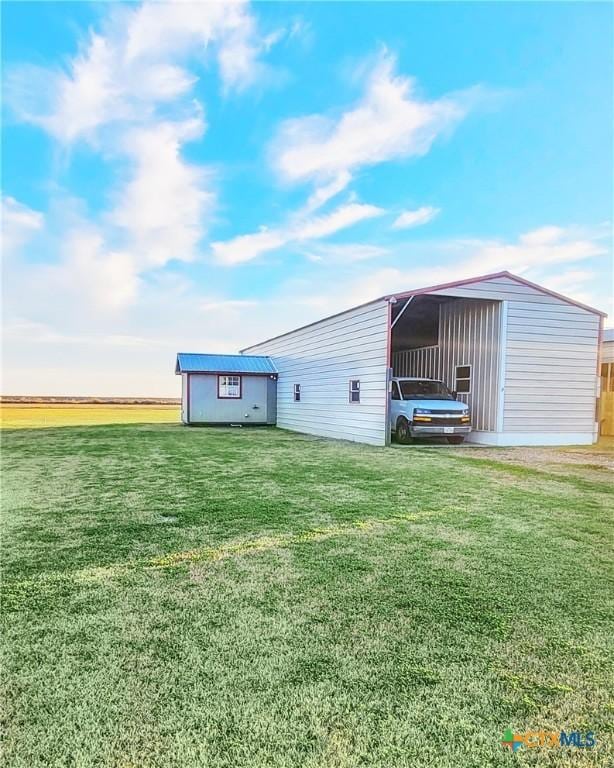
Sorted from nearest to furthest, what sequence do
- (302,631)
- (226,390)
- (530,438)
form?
(302,631) → (530,438) → (226,390)

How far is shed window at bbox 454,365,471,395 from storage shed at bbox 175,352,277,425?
9.51 m

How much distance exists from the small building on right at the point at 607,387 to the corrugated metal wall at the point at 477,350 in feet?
21.8

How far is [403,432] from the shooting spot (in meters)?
12.7

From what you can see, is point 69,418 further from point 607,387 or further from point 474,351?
point 607,387

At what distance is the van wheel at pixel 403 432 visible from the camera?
1247 centimetres

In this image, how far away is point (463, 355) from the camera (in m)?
14.1

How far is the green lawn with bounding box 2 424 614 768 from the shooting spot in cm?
173

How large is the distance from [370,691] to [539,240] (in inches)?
535

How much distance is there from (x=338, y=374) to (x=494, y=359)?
4852 mm

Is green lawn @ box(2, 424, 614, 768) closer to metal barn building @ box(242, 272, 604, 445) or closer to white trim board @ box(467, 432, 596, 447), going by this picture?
white trim board @ box(467, 432, 596, 447)

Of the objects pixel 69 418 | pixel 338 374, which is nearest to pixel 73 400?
pixel 69 418

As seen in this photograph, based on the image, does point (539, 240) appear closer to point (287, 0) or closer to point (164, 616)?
point (287, 0)

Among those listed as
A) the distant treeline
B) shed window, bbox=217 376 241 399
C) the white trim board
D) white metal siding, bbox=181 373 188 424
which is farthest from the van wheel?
the distant treeline

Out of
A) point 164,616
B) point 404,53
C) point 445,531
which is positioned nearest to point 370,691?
point 164,616
